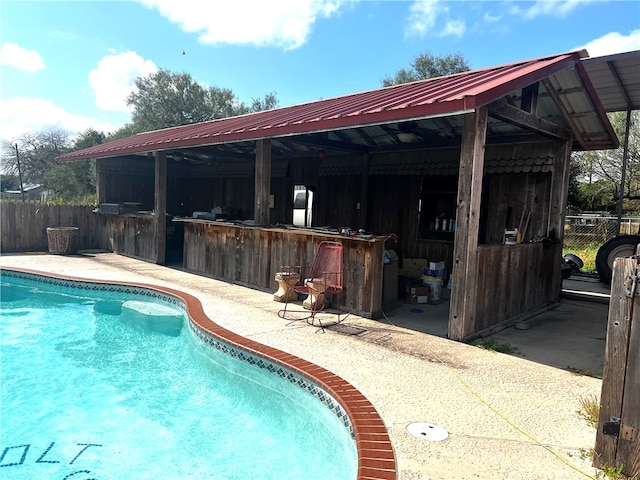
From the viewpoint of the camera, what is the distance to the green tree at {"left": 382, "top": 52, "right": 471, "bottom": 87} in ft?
93.6

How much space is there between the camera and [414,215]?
900 cm

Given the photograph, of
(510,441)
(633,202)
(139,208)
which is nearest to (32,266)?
(139,208)

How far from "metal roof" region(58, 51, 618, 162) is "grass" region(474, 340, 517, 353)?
259 centimetres

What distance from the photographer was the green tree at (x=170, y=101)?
32531 millimetres

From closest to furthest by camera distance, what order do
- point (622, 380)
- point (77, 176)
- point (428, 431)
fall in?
1. point (622, 380)
2. point (428, 431)
3. point (77, 176)

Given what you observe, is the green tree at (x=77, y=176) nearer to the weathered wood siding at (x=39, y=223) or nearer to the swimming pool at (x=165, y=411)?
the weathered wood siding at (x=39, y=223)

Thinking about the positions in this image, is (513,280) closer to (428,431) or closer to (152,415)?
(428,431)

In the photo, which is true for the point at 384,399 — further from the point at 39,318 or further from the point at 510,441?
the point at 39,318

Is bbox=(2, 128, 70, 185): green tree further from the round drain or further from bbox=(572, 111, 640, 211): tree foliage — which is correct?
the round drain

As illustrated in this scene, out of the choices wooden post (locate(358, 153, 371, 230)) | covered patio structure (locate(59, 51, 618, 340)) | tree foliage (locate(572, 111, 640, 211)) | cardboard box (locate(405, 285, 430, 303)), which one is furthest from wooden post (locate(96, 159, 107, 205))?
tree foliage (locate(572, 111, 640, 211))

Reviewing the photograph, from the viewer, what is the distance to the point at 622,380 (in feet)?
7.95

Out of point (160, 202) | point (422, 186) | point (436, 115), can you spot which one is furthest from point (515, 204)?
point (160, 202)

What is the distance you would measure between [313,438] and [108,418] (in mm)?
1936

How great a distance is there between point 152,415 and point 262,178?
178 inches
